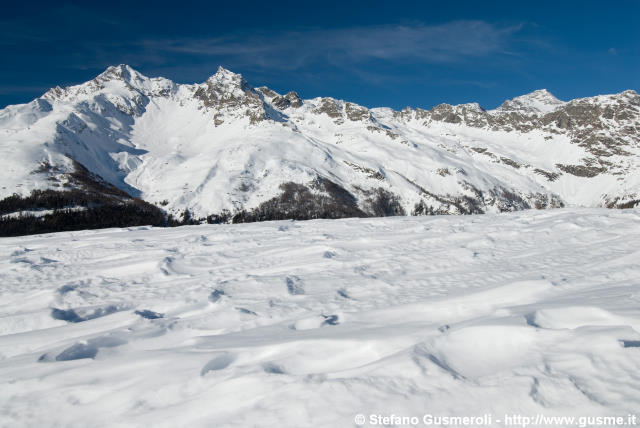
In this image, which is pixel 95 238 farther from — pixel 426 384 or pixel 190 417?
pixel 426 384

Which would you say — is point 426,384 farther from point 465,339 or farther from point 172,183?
point 172,183

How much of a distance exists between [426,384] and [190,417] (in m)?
2.24

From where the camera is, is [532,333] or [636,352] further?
[532,333]

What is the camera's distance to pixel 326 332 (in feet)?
17.5

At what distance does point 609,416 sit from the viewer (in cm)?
279

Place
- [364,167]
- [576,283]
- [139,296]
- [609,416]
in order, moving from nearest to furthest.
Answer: [609,416]
[576,283]
[139,296]
[364,167]

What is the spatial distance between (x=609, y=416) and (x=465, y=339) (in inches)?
59.9

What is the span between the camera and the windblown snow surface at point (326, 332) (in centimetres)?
324

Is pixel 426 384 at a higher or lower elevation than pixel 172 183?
lower

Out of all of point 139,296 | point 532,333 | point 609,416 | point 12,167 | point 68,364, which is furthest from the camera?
point 12,167

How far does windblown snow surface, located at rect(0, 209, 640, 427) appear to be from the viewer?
3240mm

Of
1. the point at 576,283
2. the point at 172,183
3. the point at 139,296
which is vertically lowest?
the point at 139,296

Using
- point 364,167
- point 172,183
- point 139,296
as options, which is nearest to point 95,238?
point 139,296

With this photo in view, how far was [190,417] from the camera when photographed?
3.29 metres
